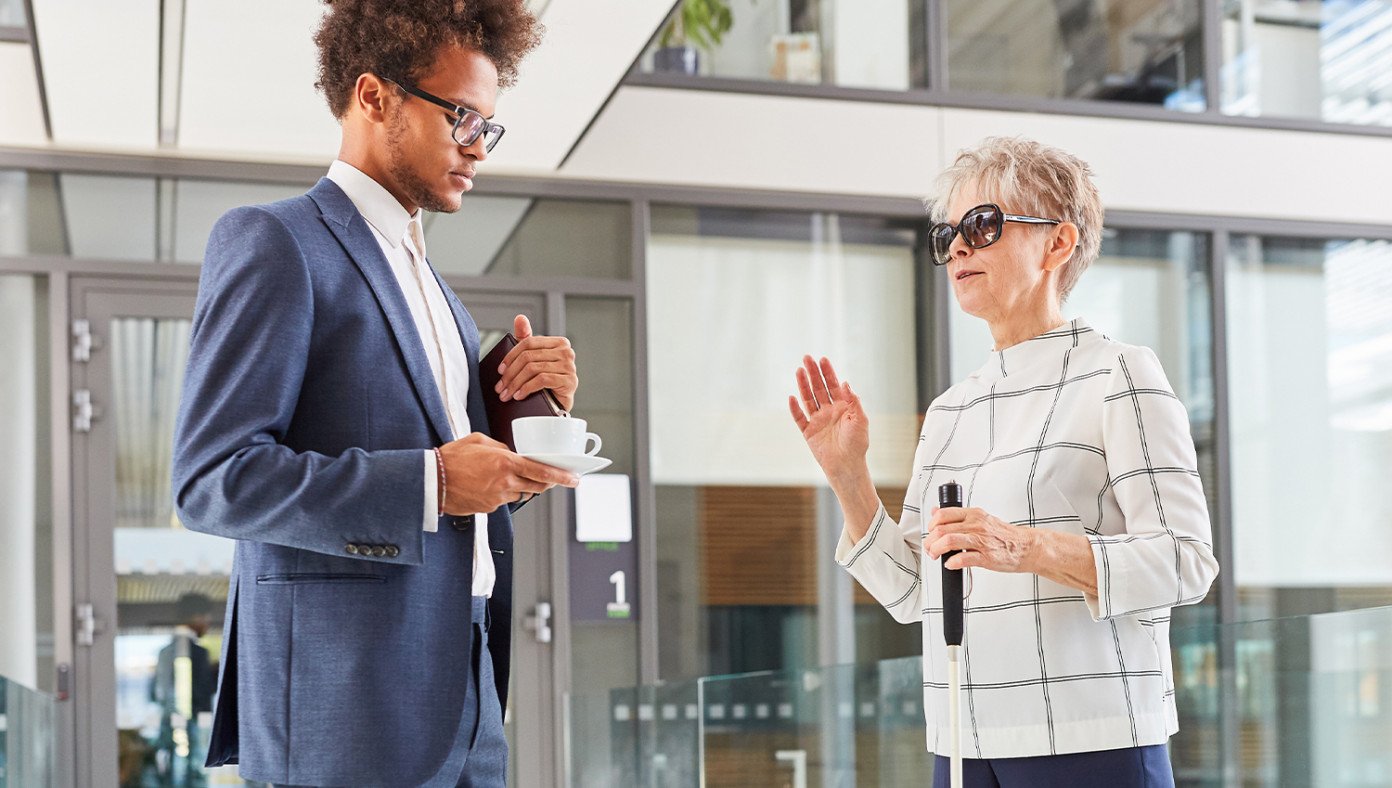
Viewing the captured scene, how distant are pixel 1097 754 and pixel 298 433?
1.07 metres

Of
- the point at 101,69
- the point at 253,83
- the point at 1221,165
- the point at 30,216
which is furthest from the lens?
the point at 1221,165

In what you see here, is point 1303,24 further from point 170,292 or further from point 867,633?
point 170,292

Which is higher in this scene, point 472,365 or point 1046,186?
point 1046,186

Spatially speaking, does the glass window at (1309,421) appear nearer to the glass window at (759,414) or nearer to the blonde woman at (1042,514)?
the glass window at (759,414)

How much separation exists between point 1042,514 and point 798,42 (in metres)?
4.00

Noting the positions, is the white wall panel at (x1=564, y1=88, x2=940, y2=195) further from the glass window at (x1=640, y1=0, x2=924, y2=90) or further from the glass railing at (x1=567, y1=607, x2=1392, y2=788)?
the glass railing at (x1=567, y1=607, x2=1392, y2=788)

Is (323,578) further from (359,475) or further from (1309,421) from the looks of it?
(1309,421)

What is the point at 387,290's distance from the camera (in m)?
1.70

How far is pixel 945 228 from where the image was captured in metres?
2.32

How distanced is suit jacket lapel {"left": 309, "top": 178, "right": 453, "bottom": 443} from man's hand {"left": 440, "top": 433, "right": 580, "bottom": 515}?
114 millimetres

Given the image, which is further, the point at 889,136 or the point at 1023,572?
the point at 889,136

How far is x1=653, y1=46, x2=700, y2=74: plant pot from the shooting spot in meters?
5.49

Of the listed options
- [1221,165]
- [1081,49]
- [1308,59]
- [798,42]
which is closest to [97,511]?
[798,42]

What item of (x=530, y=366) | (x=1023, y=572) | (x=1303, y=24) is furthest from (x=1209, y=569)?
(x=1303, y=24)
